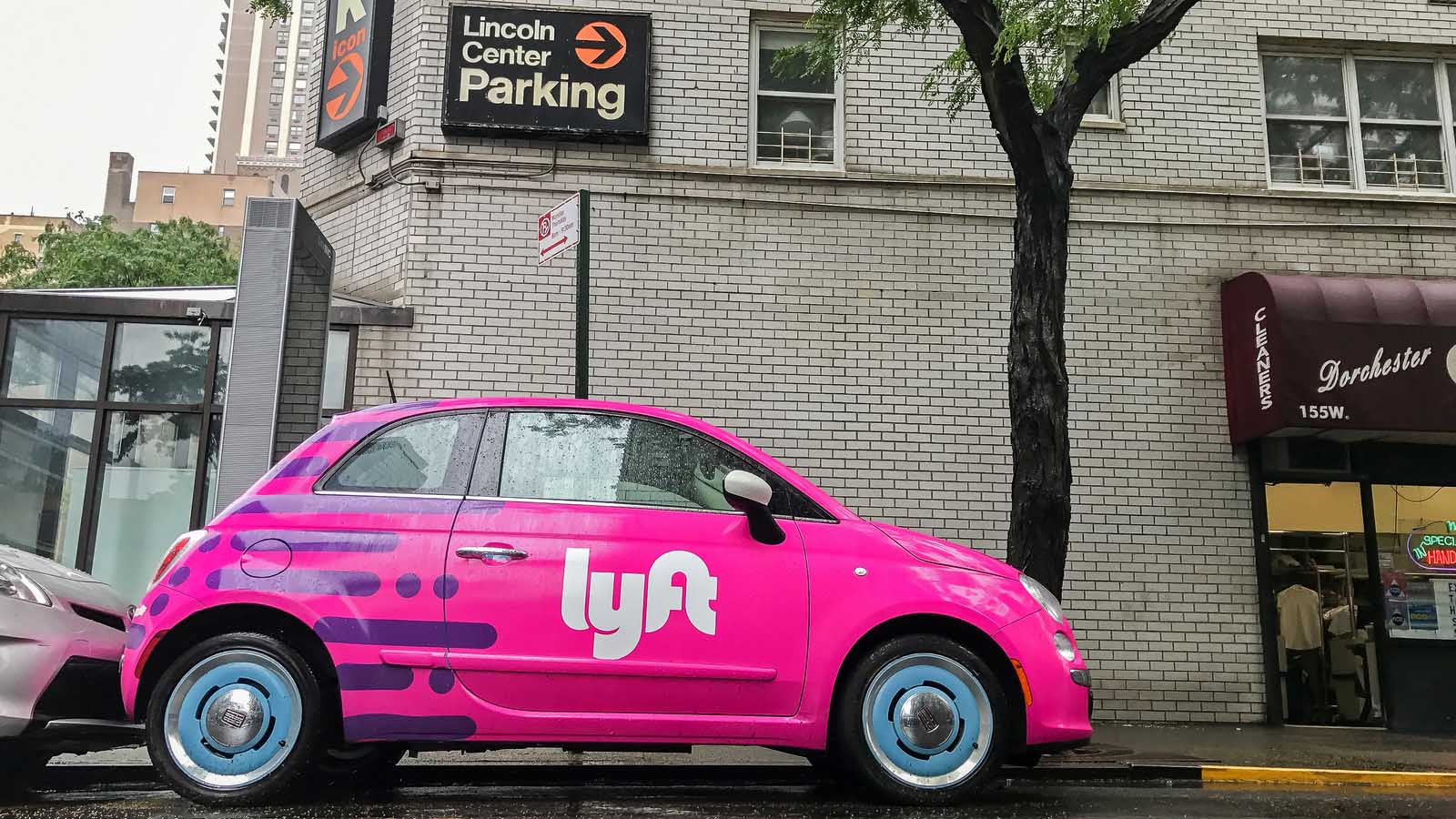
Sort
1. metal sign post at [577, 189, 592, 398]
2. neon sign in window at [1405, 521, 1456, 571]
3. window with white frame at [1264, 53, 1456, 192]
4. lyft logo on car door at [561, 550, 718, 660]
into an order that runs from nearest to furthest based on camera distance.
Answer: lyft logo on car door at [561, 550, 718, 660], metal sign post at [577, 189, 592, 398], neon sign in window at [1405, 521, 1456, 571], window with white frame at [1264, 53, 1456, 192]

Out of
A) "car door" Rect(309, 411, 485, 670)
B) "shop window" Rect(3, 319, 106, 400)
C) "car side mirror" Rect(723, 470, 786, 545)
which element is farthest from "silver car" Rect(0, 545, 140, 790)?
"shop window" Rect(3, 319, 106, 400)

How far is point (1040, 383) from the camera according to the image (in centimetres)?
710

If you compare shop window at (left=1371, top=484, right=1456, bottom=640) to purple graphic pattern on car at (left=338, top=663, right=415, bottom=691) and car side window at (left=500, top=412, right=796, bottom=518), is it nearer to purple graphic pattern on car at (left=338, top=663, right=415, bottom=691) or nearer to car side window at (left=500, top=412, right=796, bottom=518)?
car side window at (left=500, top=412, right=796, bottom=518)

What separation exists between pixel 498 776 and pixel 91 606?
2.12 metres

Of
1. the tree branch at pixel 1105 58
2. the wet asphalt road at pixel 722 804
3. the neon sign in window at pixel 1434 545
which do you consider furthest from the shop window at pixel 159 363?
the neon sign in window at pixel 1434 545

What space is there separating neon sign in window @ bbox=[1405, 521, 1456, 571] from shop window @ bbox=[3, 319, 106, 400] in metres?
11.8

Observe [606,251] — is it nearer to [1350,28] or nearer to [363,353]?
[363,353]

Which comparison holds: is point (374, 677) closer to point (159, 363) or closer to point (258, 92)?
point (159, 363)

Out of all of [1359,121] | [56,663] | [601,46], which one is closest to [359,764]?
[56,663]

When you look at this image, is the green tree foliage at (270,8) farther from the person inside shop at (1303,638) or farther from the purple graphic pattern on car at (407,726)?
the person inside shop at (1303,638)

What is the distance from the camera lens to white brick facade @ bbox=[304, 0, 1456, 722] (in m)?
9.55

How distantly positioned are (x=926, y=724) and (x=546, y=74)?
7.47m

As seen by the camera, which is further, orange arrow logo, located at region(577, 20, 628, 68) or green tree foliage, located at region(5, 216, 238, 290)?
green tree foliage, located at region(5, 216, 238, 290)

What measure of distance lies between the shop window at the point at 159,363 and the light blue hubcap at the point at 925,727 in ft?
23.9
